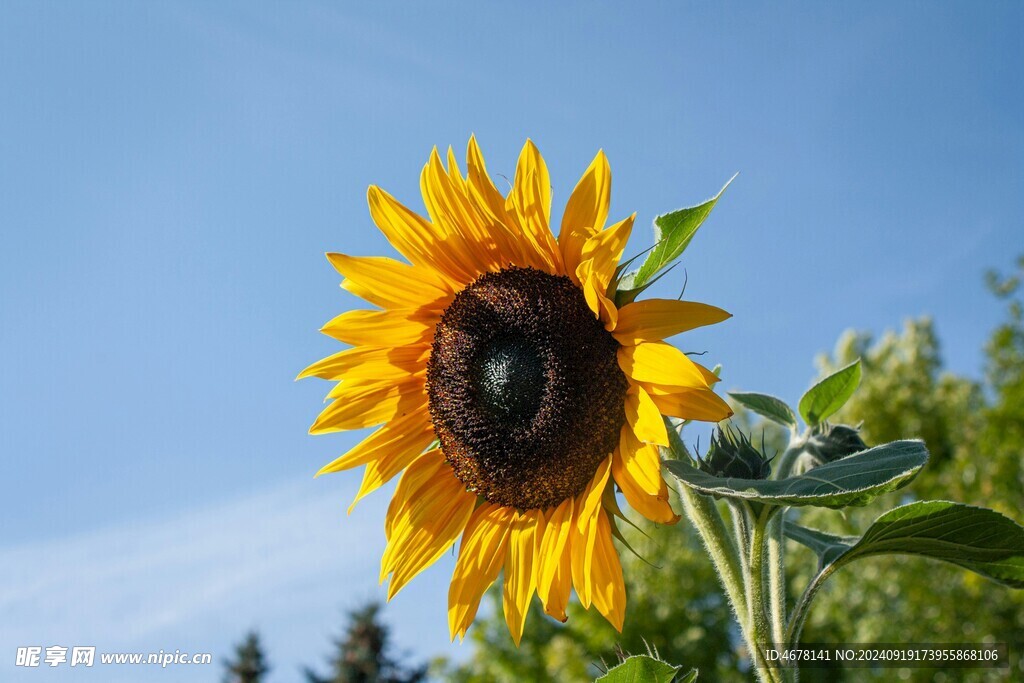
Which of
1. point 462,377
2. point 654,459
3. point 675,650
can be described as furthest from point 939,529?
point 675,650

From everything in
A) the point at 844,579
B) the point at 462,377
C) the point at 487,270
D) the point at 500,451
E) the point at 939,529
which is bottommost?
the point at 939,529

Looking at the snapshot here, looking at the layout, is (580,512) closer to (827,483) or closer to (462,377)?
(462,377)

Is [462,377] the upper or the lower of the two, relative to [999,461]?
lower

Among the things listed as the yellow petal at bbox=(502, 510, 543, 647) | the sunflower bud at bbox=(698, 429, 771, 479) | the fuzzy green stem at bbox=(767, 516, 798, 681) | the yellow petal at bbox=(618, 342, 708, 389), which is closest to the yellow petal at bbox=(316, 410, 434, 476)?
the yellow petal at bbox=(502, 510, 543, 647)

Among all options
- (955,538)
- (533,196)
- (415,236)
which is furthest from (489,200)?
(955,538)

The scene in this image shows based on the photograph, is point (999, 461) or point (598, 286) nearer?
point (598, 286)

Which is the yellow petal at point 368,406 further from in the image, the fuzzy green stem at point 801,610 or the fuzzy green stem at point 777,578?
the fuzzy green stem at point 801,610

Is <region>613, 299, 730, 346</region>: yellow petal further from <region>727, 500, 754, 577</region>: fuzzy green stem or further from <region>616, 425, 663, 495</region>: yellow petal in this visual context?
<region>727, 500, 754, 577</region>: fuzzy green stem
